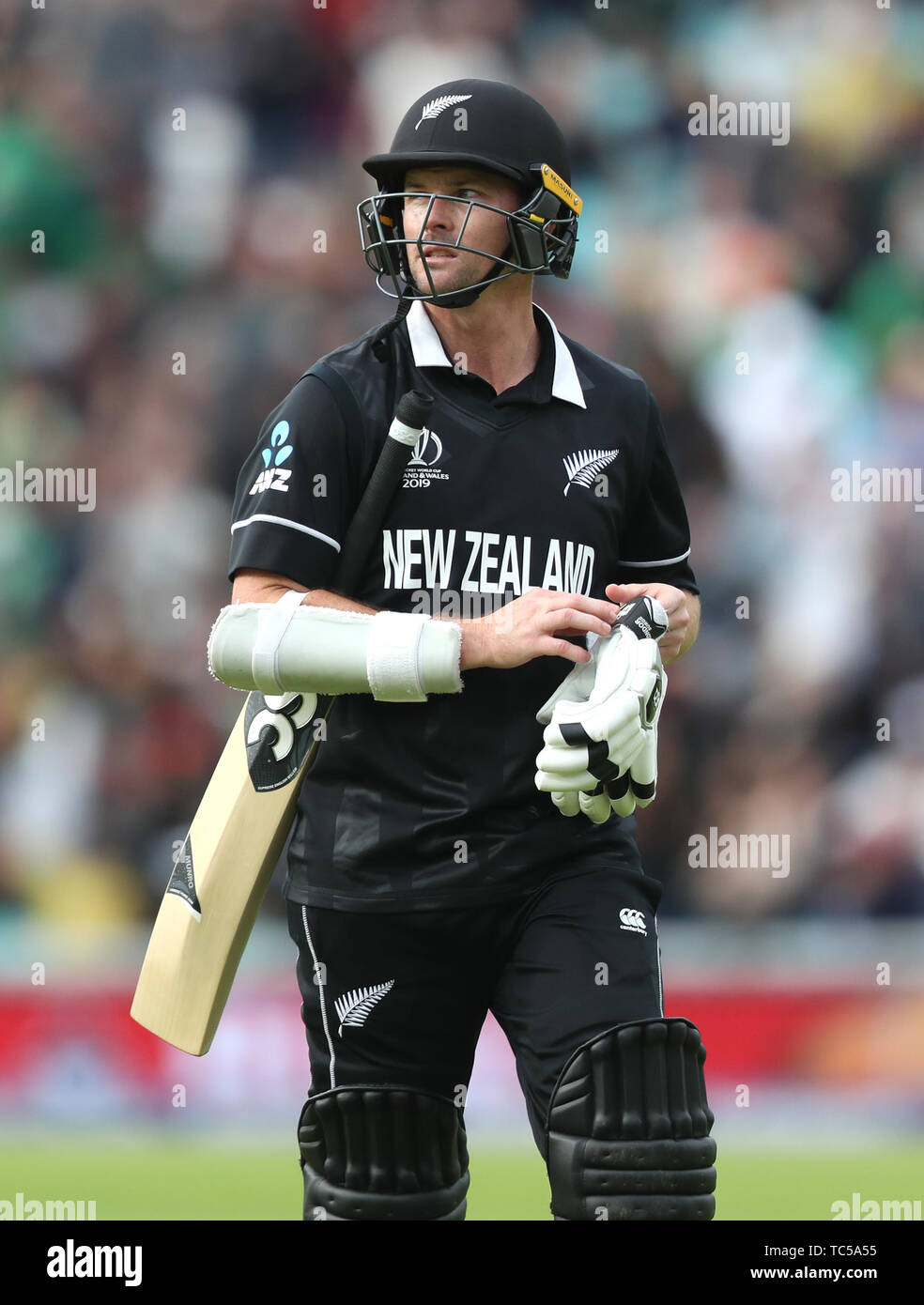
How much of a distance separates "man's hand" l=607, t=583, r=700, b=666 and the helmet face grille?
22.4 inches

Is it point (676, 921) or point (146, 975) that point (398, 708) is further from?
point (676, 921)

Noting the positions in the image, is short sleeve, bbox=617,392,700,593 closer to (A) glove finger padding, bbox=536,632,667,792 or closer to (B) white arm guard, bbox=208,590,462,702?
(A) glove finger padding, bbox=536,632,667,792

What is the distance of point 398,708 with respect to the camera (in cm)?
313

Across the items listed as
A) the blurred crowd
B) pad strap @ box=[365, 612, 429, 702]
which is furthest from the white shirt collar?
the blurred crowd

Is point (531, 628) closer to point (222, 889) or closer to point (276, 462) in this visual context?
point (276, 462)

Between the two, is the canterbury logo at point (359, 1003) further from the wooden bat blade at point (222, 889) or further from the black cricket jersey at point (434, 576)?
the wooden bat blade at point (222, 889)

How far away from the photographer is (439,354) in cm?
323

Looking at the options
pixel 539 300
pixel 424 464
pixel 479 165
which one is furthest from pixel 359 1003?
pixel 539 300

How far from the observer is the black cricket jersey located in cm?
307

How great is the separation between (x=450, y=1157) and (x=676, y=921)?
3441 millimetres

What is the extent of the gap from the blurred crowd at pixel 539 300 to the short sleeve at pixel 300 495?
3.66 metres

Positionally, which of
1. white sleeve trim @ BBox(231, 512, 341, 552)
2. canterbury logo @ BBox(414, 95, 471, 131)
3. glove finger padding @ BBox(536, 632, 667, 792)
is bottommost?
glove finger padding @ BBox(536, 632, 667, 792)

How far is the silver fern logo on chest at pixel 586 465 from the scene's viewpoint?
3.24 m

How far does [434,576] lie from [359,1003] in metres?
0.72
